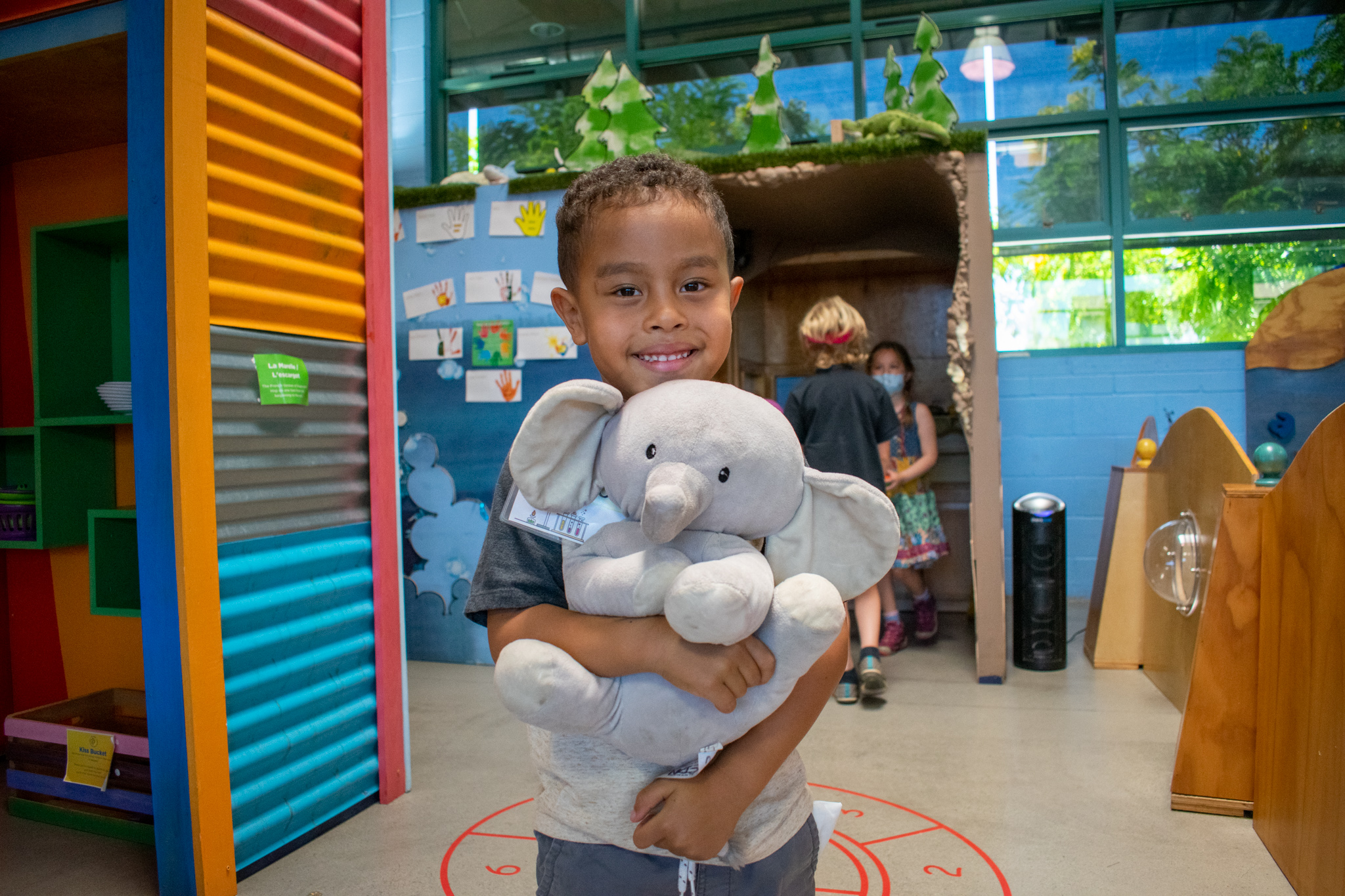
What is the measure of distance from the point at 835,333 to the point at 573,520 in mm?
2466

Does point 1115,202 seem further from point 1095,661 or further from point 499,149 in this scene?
point 499,149

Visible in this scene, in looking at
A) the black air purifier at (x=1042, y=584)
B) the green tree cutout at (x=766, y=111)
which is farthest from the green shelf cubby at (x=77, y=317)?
the black air purifier at (x=1042, y=584)

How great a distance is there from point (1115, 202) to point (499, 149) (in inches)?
147

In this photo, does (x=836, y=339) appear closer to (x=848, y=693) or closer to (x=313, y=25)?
(x=848, y=693)

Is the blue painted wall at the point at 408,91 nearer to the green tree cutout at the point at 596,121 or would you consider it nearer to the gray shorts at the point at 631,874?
the green tree cutout at the point at 596,121

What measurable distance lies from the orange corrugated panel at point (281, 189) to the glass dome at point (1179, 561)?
98.3 inches

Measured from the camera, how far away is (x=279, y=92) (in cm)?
194

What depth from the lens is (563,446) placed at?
0.83 m

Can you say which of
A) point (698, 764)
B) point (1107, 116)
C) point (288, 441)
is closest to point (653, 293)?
point (698, 764)

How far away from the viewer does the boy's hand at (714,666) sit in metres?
0.76

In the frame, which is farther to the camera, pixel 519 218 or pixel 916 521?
pixel 916 521

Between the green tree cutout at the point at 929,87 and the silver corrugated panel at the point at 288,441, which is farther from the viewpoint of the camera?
the green tree cutout at the point at 929,87

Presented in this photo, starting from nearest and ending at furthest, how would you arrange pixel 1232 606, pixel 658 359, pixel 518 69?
pixel 658 359
pixel 1232 606
pixel 518 69

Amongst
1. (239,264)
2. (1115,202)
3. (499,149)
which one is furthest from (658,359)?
(499,149)
